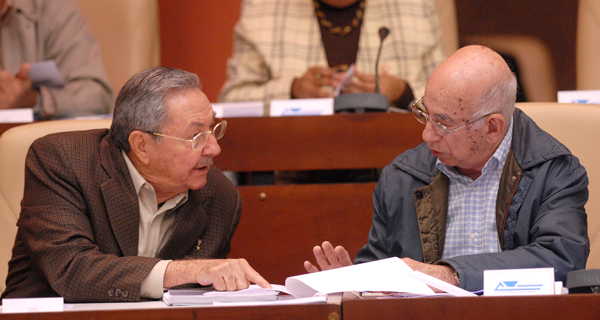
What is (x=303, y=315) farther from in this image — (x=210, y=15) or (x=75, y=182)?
(x=210, y=15)

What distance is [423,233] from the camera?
1.49m

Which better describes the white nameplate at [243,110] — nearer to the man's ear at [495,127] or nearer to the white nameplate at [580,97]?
the man's ear at [495,127]

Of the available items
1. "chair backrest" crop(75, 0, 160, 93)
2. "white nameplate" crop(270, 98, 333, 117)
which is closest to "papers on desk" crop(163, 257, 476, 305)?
"white nameplate" crop(270, 98, 333, 117)

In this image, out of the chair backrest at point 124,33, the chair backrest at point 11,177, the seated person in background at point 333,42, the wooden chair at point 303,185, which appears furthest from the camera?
the chair backrest at point 124,33

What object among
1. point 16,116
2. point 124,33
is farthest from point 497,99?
point 124,33

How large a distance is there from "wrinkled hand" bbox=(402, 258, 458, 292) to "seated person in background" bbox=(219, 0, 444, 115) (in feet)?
5.74

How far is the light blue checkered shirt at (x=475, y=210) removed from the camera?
1.46 meters

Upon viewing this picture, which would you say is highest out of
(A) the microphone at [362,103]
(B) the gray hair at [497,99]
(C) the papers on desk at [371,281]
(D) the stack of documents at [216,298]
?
(B) the gray hair at [497,99]

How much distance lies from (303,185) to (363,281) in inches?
33.3

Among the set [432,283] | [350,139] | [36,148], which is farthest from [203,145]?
[432,283]

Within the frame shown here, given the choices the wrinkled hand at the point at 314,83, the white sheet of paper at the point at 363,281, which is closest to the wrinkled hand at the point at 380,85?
the wrinkled hand at the point at 314,83

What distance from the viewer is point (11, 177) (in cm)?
167

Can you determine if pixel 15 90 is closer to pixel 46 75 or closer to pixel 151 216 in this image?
pixel 46 75

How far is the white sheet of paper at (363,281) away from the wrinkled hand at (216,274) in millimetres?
138
